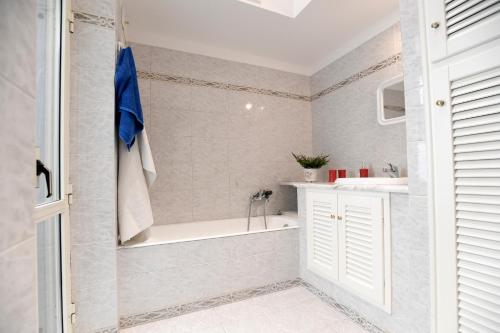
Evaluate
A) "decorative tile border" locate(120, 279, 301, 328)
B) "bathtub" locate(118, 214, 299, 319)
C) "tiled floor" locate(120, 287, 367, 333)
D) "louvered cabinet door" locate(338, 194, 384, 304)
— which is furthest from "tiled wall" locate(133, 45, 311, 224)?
"louvered cabinet door" locate(338, 194, 384, 304)

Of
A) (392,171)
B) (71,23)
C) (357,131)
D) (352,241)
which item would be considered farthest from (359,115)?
(71,23)

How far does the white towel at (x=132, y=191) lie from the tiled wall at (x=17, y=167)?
1222mm

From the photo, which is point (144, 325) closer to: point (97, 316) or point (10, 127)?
point (97, 316)

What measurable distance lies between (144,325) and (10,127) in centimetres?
172

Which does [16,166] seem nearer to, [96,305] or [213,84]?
[96,305]

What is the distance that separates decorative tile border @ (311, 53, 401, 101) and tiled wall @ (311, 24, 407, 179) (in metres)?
0.01

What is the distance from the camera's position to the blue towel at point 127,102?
158 centimetres

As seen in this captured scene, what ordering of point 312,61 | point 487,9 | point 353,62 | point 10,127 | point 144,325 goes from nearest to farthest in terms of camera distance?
point 10,127
point 487,9
point 144,325
point 353,62
point 312,61

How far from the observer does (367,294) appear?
1.60m

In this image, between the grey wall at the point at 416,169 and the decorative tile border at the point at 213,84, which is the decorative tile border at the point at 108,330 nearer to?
the grey wall at the point at 416,169

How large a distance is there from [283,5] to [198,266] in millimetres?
2324

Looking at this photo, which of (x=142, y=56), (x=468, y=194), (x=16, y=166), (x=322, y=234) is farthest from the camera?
(x=142, y=56)

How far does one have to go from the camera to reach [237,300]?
1.97 metres

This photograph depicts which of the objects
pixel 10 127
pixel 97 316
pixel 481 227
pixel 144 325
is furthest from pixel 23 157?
pixel 144 325
